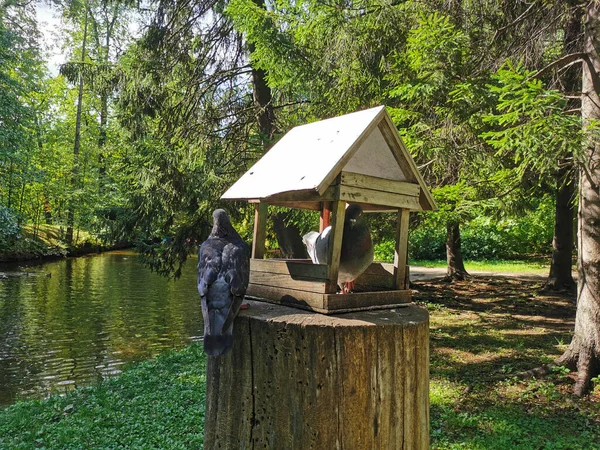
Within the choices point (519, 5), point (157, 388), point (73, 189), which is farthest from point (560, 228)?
point (73, 189)

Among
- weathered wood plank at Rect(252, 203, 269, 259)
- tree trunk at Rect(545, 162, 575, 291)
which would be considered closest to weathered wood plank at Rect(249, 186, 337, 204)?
weathered wood plank at Rect(252, 203, 269, 259)

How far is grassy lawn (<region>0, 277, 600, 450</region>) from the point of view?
414cm

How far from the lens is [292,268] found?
2248 millimetres

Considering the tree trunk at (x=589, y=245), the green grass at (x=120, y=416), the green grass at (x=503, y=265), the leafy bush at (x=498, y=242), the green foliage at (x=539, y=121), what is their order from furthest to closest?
the leafy bush at (x=498, y=242)
the green grass at (x=503, y=265)
the tree trunk at (x=589, y=245)
the green grass at (x=120, y=416)
the green foliage at (x=539, y=121)

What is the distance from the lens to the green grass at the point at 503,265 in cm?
1777

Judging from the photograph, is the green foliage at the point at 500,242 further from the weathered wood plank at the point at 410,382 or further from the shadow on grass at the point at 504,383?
the weathered wood plank at the point at 410,382

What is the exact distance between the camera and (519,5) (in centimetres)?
643

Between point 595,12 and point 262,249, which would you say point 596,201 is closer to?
point 595,12

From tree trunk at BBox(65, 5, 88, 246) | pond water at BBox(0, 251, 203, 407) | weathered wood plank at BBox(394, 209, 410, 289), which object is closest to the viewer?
weathered wood plank at BBox(394, 209, 410, 289)

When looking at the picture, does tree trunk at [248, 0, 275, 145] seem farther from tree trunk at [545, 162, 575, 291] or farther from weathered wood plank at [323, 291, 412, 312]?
tree trunk at [545, 162, 575, 291]

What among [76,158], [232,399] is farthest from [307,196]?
[76,158]

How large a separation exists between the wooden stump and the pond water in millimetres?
5723

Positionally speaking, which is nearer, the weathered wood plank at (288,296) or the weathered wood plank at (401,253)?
the weathered wood plank at (288,296)

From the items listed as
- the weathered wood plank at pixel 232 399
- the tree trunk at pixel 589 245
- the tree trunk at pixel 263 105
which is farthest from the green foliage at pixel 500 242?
the weathered wood plank at pixel 232 399
